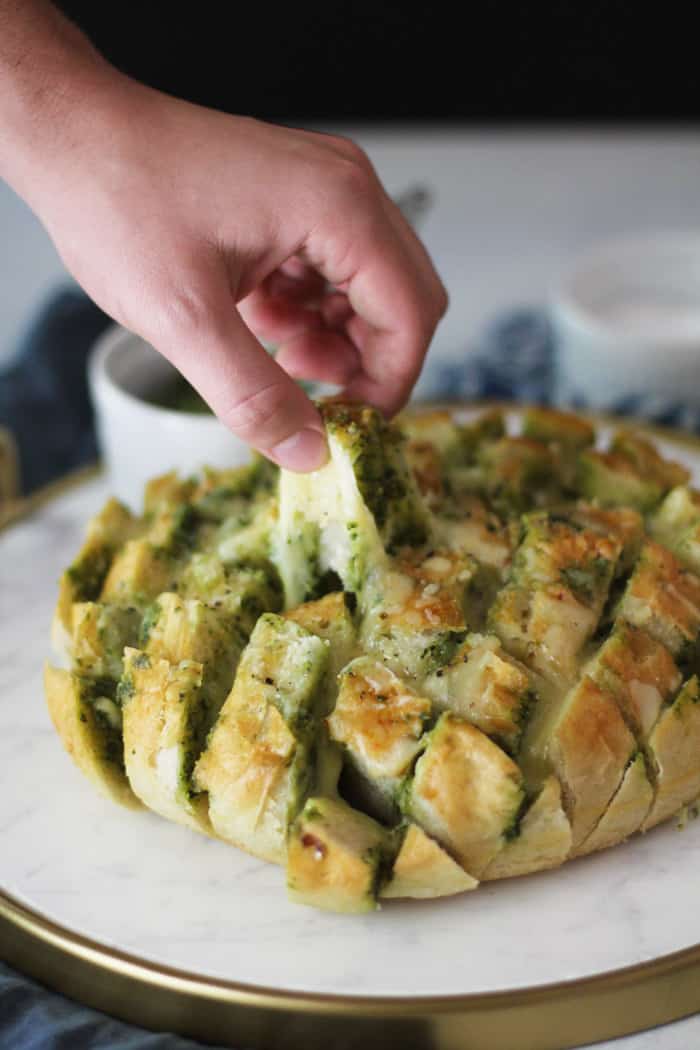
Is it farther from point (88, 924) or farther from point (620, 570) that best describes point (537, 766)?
point (88, 924)

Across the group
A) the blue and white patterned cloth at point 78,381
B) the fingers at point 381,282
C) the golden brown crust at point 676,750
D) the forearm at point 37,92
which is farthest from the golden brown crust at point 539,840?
the blue and white patterned cloth at point 78,381

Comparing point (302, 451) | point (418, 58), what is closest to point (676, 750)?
point (302, 451)

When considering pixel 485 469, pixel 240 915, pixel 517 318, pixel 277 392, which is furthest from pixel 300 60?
pixel 240 915

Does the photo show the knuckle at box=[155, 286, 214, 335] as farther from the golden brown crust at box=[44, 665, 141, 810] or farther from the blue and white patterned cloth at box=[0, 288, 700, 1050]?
the blue and white patterned cloth at box=[0, 288, 700, 1050]

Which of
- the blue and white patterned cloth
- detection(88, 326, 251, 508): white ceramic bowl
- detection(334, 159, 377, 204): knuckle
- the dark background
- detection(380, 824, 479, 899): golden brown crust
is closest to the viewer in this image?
detection(380, 824, 479, 899): golden brown crust

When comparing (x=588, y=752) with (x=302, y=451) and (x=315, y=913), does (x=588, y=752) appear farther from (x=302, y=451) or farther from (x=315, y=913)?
(x=302, y=451)

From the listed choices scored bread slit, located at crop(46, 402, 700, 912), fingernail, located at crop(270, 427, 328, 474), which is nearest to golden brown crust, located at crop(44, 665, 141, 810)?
scored bread slit, located at crop(46, 402, 700, 912)

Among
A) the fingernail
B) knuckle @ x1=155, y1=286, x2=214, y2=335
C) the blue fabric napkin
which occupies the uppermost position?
knuckle @ x1=155, y1=286, x2=214, y2=335
